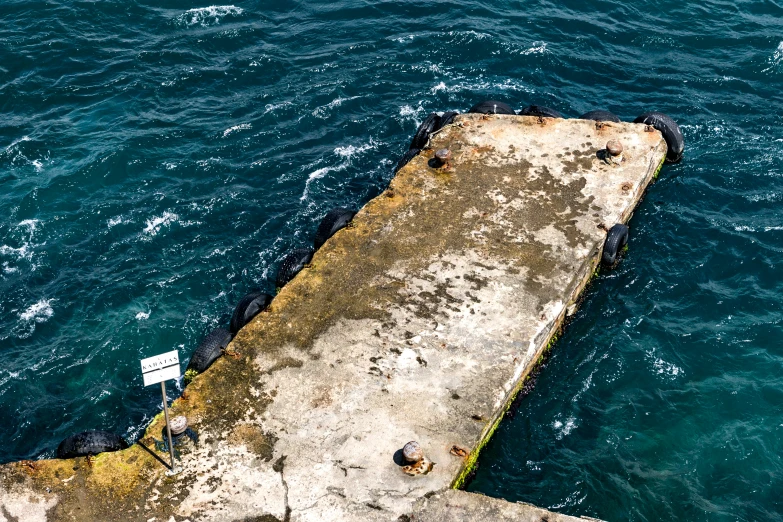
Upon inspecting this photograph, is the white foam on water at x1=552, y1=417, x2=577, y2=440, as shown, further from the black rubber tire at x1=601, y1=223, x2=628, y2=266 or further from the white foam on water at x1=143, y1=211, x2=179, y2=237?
the white foam on water at x1=143, y1=211, x2=179, y2=237

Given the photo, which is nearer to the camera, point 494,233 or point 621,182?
point 494,233

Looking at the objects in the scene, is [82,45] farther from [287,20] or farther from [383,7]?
[383,7]

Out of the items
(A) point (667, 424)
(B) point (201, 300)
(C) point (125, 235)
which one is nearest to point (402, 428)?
(A) point (667, 424)

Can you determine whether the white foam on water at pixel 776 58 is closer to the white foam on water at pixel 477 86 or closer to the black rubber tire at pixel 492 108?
the white foam on water at pixel 477 86

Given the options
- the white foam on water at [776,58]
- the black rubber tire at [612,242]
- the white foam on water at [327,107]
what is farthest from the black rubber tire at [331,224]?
the white foam on water at [776,58]

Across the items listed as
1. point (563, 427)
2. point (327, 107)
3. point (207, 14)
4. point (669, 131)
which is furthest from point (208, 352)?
point (207, 14)

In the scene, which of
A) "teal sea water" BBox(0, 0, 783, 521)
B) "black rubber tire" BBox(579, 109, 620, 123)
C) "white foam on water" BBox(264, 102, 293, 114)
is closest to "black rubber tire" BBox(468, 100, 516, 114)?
"black rubber tire" BBox(579, 109, 620, 123)

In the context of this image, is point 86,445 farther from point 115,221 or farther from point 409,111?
point 409,111
